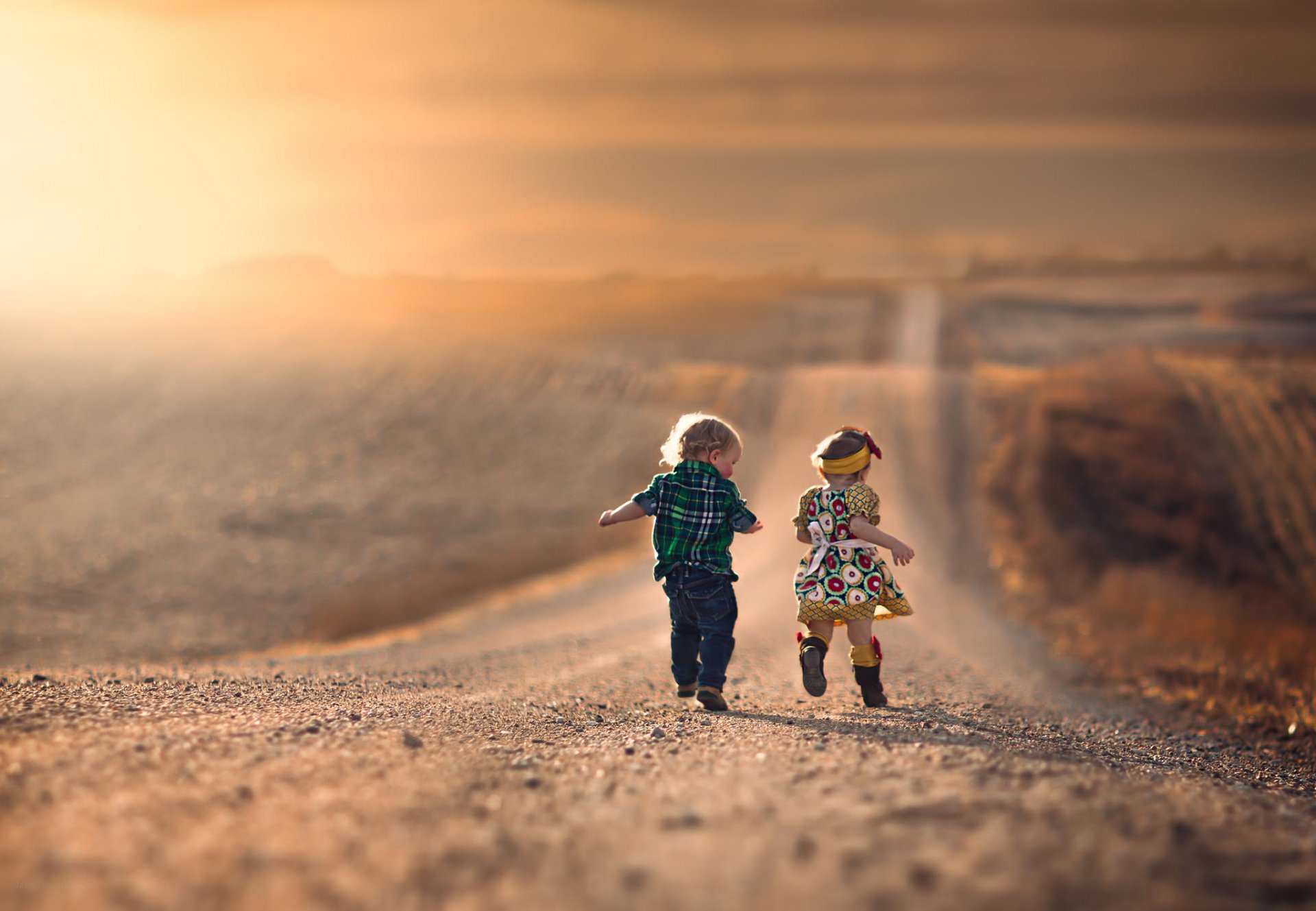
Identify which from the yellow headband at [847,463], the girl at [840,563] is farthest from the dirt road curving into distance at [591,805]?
the yellow headband at [847,463]

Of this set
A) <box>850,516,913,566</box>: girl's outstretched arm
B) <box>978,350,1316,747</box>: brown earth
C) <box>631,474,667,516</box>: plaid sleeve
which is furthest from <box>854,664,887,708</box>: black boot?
<box>978,350,1316,747</box>: brown earth

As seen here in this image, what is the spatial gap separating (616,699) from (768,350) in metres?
40.8

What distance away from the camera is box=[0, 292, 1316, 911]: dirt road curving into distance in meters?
2.80

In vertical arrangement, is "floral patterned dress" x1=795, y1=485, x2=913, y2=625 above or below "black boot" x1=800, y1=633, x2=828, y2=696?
above

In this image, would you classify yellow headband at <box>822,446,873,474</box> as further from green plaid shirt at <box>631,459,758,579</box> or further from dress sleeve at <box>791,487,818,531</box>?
green plaid shirt at <box>631,459,758,579</box>

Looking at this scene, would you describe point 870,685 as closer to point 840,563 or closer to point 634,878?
point 840,563

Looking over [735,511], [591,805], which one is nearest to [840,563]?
[735,511]

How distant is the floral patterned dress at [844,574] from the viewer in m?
5.77

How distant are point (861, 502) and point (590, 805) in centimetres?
269

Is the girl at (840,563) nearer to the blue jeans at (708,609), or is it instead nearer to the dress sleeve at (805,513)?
the dress sleeve at (805,513)

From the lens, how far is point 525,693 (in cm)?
723

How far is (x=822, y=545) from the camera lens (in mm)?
5887

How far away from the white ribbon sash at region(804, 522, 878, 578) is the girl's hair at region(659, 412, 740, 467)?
0.69 meters

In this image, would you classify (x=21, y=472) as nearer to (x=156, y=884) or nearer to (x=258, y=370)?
(x=258, y=370)
